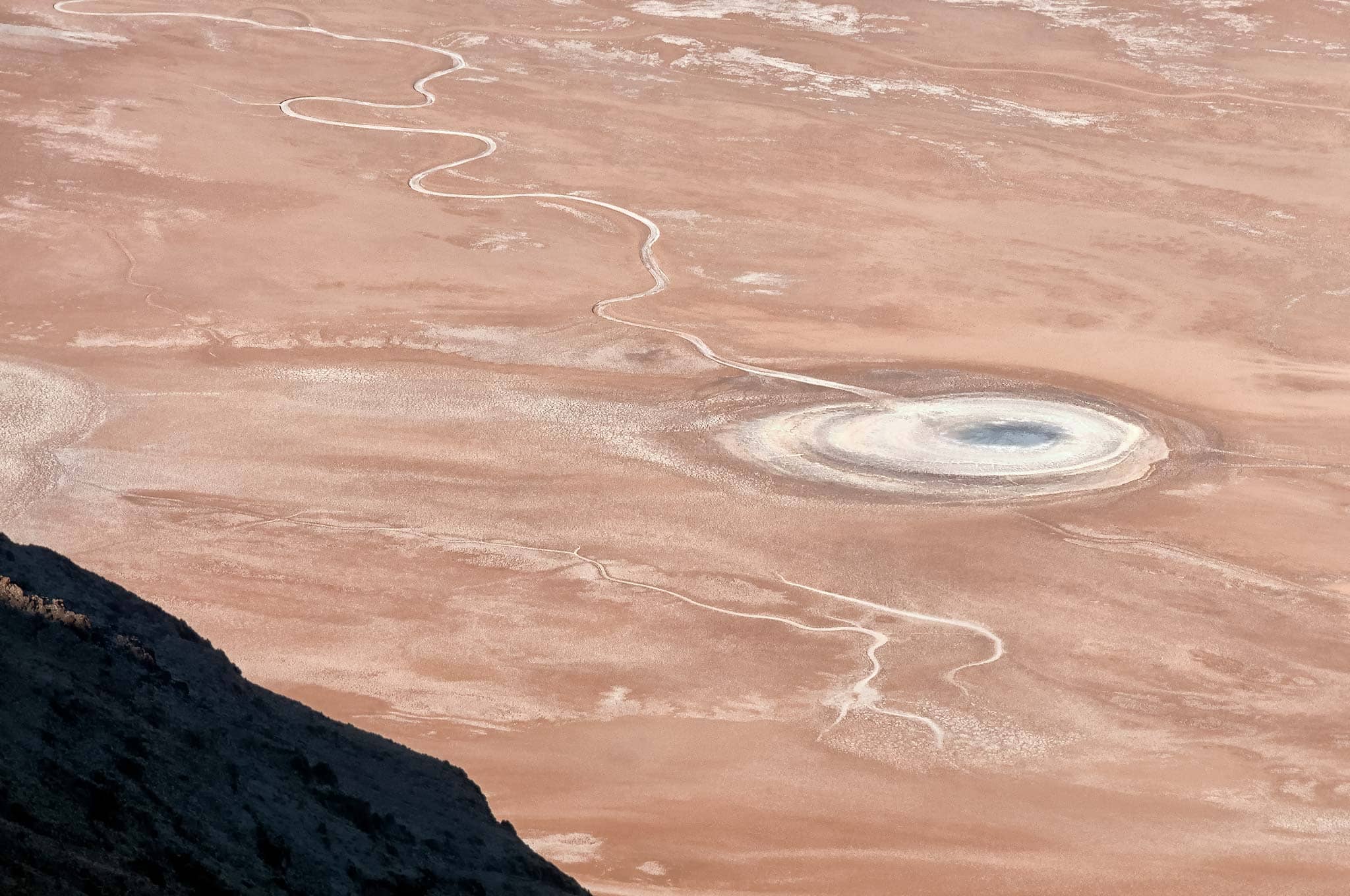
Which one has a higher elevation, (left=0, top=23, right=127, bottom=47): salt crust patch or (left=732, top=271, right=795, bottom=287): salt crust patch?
(left=0, top=23, right=127, bottom=47): salt crust patch

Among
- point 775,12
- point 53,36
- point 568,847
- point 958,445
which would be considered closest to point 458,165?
point 53,36

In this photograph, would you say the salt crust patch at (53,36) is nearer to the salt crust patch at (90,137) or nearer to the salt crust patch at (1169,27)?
the salt crust patch at (90,137)

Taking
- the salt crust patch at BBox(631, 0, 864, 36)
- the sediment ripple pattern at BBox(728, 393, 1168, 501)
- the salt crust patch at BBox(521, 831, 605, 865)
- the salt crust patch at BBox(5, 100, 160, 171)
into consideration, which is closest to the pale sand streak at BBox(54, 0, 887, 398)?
the sediment ripple pattern at BBox(728, 393, 1168, 501)

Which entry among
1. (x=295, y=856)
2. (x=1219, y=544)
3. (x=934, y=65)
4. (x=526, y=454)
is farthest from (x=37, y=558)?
(x=934, y=65)

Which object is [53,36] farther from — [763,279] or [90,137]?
[763,279]

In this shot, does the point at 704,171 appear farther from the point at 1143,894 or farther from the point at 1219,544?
the point at 1143,894

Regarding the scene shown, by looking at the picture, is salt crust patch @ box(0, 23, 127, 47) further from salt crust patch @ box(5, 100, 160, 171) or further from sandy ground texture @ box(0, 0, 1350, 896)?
salt crust patch @ box(5, 100, 160, 171)
